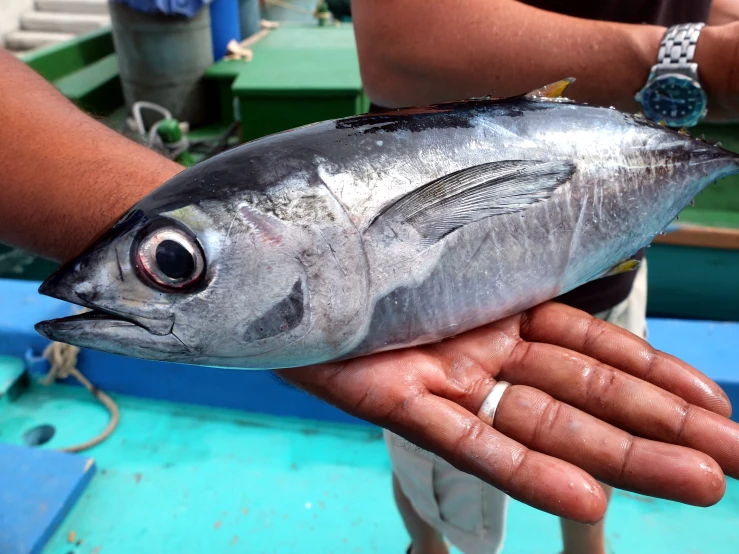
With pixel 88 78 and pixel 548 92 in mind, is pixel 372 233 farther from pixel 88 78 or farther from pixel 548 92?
pixel 88 78

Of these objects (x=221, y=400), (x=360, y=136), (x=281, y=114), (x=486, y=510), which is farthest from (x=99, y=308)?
(x=281, y=114)

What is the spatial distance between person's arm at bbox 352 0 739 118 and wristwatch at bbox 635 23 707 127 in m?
0.02

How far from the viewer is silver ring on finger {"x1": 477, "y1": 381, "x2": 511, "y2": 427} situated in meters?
1.17

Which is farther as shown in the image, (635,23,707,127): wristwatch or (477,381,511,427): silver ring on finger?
(635,23,707,127): wristwatch

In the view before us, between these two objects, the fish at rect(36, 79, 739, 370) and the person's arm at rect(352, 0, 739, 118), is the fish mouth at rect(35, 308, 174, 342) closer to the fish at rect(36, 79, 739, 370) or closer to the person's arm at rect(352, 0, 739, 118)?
the fish at rect(36, 79, 739, 370)

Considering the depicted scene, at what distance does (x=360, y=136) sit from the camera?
112cm

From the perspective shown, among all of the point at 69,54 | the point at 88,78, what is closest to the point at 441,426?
the point at 88,78

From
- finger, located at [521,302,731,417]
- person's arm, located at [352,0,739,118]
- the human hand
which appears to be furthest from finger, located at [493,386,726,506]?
person's arm, located at [352,0,739,118]

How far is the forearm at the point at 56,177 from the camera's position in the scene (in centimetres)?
133

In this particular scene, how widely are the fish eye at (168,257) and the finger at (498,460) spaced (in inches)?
19.9

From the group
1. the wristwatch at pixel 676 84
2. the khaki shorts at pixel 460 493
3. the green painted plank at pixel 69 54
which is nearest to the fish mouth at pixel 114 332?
the khaki shorts at pixel 460 493

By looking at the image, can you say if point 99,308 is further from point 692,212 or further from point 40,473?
point 692,212

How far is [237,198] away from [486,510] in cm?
154

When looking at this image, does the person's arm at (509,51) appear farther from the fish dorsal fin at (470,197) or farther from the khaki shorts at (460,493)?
the khaki shorts at (460,493)
